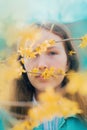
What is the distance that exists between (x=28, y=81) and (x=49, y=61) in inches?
6.8

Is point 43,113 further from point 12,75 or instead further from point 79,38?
point 79,38

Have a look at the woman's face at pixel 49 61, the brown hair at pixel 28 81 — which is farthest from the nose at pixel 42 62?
the brown hair at pixel 28 81

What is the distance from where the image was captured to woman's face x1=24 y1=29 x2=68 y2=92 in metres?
3.01

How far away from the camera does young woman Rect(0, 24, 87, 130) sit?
300 cm

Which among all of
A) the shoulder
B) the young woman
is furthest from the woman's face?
the shoulder

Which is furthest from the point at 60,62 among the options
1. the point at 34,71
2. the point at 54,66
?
the point at 34,71

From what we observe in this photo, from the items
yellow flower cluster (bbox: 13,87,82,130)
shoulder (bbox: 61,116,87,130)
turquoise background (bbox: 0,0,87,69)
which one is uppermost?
turquoise background (bbox: 0,0,87,69)

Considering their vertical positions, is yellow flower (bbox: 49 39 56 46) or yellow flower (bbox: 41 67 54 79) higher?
yellow flower (bbox: 49 39 56 46)

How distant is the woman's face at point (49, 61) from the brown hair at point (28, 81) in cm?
2

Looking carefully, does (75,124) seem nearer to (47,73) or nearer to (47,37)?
(47,73)

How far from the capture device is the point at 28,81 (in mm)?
3057

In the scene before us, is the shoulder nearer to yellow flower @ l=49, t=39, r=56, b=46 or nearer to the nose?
the nose

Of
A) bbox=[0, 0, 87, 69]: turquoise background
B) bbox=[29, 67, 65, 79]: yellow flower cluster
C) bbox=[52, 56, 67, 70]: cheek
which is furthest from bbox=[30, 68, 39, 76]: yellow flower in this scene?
bbox=[0, 0, 87, 69]: turquoise background

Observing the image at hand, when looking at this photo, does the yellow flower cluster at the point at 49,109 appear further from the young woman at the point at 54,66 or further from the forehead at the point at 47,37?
the forehead at the point at 47,37
